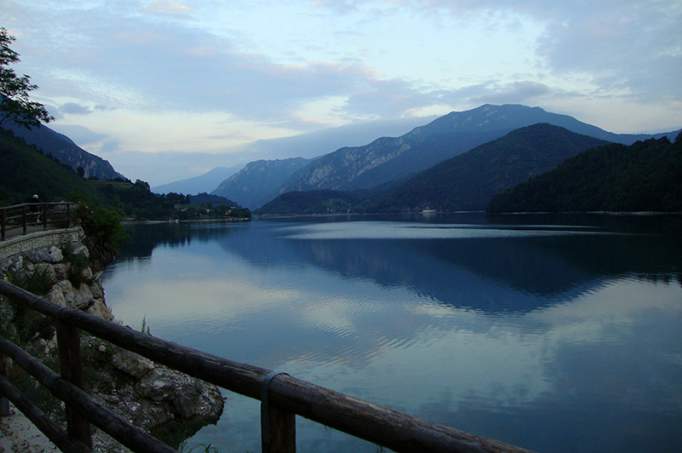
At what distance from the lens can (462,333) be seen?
25375mm

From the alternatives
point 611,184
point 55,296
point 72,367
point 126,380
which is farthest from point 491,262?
point 611,184

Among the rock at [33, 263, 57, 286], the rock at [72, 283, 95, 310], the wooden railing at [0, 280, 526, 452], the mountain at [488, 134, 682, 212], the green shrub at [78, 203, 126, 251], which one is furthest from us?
the mountain at [488, 134, 682, 212]

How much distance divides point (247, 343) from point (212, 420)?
9.70 metres

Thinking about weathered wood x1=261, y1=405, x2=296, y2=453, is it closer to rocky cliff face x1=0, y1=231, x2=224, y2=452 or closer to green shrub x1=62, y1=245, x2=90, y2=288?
rocky cliff face x1=0, y1=231, x2=224, y2=452

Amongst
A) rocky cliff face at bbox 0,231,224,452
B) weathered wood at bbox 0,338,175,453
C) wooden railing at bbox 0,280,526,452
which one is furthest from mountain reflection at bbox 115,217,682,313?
wooden railing at bbox 0,280,526,452

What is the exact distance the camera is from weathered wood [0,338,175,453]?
10.4 feet

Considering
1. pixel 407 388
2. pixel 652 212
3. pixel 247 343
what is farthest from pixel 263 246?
pixel 652 212

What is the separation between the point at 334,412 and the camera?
2.29 meters

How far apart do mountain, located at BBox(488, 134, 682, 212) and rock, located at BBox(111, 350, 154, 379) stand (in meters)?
123

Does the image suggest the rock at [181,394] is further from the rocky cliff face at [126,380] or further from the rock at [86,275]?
the rock at [86,275]

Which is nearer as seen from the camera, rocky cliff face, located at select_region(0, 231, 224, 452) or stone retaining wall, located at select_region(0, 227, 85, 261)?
rocky cliff face, located at select_region(0, 231, 224, 452)

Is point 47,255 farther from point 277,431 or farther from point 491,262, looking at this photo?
point 491,262

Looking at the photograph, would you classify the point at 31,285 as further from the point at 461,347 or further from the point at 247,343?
the point at 461,347

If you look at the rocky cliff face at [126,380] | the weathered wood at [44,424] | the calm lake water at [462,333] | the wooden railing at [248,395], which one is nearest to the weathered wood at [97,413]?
the wooden railing at [248,395]
